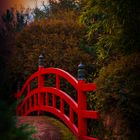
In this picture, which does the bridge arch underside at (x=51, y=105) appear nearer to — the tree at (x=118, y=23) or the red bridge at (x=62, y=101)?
the red bridge at (x=62, y=101)

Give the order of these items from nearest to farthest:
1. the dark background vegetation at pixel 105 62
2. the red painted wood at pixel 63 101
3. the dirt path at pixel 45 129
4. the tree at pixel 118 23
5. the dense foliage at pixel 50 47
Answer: the dark background vegetation at pixel 105 62
the tree at pixel 118 23
the red painted wood at pixel 63 101
the dirt path at pixel 45 129
the dense foliage at pixel 50 47

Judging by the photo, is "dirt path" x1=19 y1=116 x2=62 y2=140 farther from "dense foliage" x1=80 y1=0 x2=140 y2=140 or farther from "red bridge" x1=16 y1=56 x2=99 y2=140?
"dense foliage" x1=80 y1=0 x2=140 y2=140

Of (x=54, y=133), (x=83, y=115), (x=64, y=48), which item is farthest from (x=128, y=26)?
(x=64, y=48)

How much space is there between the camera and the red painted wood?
21.2 feet

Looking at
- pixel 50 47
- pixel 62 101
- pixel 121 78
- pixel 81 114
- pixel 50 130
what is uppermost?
pixel 50 47

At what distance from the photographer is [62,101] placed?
7.39 metres

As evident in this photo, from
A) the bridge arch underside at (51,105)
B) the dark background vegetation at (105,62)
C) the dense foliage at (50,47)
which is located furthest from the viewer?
the dense foliage at (50,47)

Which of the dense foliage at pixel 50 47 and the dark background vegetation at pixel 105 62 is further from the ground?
the dense foliage at pixel 50 47

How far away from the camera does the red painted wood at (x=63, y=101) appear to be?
21.2 ft

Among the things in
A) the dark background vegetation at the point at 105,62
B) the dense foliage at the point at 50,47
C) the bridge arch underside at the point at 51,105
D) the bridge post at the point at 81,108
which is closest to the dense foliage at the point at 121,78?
the dark background vegetation at the point at 105,62

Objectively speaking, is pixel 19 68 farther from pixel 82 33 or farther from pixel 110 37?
pixel 110 37

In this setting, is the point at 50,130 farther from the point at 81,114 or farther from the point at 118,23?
the point at 118,23

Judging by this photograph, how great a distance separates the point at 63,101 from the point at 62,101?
0.05 m

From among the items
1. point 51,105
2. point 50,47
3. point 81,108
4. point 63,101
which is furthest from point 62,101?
point 50,47
